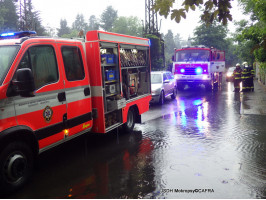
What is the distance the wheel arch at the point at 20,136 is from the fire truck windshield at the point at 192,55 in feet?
53.0

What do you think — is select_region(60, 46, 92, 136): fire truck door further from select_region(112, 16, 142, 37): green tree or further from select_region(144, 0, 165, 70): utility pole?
select_region(112, 16, 142, 37): green tree

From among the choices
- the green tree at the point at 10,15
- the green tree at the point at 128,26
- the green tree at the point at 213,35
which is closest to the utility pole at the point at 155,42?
the green tree at the point at 213,35

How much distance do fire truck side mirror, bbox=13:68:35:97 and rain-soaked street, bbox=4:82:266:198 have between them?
1.57 metres

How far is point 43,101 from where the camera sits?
4.80 metres

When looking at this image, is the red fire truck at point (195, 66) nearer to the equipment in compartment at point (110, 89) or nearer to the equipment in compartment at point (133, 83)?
the equipment in compartment at point (133, 83)

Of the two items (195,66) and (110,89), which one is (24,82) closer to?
(110,89)

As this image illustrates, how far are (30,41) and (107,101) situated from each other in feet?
8.15

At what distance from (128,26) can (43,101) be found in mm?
96755

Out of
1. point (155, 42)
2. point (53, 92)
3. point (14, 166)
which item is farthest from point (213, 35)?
point (14, 166)

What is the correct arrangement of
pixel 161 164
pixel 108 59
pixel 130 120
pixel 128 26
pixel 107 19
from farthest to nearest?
pixel 107 19 < pixel 128 26 < pixel 130 120 < pixel 108 59 < pixel 161 164

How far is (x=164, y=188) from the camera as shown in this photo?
4.46m

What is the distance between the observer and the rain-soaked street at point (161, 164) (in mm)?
4387

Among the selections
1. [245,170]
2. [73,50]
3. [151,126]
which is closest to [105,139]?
[151,126]

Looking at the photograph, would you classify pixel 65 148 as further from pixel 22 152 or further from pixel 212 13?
pixel 212 13
